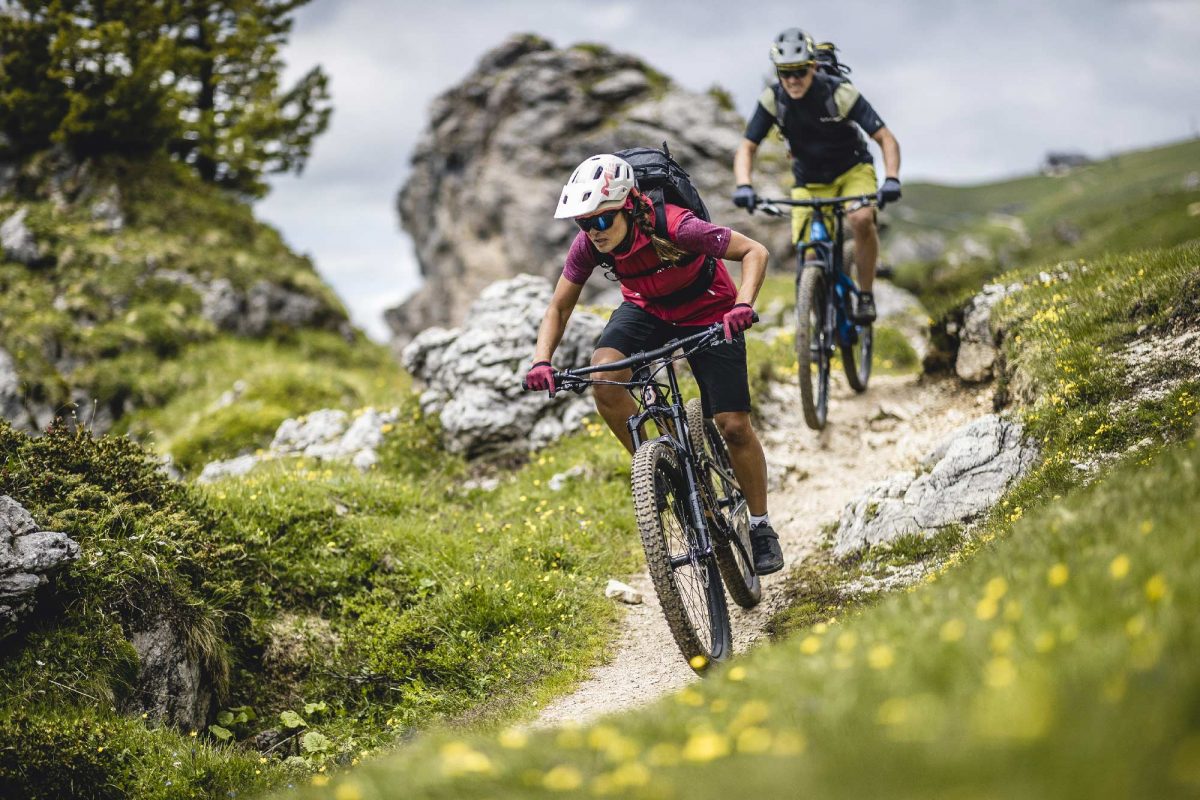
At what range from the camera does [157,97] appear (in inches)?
821

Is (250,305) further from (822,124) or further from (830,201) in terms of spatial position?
(830,201)

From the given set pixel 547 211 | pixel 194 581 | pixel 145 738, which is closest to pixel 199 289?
pixel 547 211

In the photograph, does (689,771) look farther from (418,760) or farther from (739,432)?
(739,432)

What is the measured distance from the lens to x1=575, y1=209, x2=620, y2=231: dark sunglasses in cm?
600

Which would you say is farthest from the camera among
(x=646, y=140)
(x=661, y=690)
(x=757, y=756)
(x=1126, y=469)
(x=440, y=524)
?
(x=646, y=140)

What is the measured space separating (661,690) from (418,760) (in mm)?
3186

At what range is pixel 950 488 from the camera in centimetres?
761

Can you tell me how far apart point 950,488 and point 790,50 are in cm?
489

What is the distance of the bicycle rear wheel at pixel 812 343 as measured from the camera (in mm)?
9797

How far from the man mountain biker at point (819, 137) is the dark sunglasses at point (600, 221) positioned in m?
3.73

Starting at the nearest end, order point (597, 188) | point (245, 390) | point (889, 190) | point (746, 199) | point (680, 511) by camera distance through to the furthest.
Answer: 1. point (597, 188)
2. point (680, 511)
3. point (746, 199)
4. point (889, 190)
5. point (245, 390)

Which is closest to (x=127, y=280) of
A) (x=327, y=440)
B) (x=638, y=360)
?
(x=327, y=440)

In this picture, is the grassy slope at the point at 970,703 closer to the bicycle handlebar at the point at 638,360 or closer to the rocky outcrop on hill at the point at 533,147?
the bicycle handlebar at the point at 638,360

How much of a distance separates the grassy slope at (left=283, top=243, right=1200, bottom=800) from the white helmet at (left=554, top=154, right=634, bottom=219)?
318 centimetres
